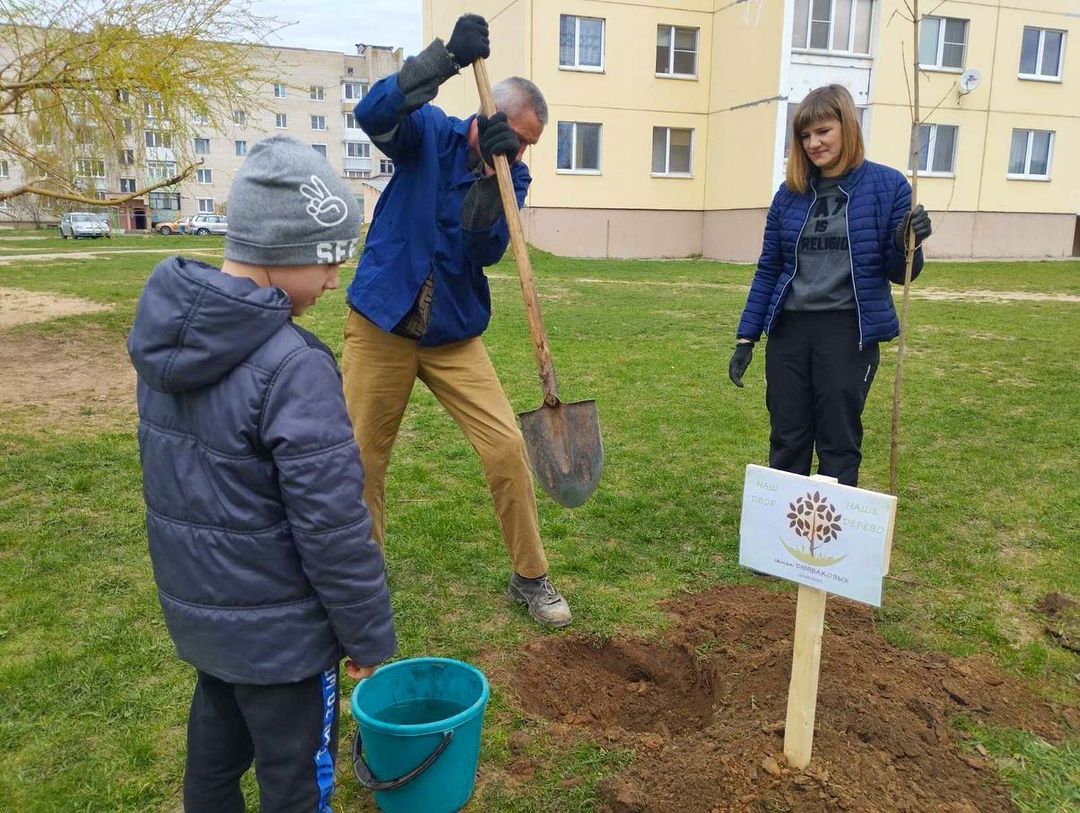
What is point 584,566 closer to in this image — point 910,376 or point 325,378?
point 325,378

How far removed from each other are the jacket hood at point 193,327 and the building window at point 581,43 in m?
22.3

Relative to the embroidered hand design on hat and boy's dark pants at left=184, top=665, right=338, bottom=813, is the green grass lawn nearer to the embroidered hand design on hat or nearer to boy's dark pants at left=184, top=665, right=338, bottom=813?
boy's dark pants at left=184, top=665, right=338, bottom=813

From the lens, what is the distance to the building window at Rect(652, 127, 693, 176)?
23703 mm

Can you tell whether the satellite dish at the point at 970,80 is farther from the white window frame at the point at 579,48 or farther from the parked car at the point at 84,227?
the parked car at the point at 84,227

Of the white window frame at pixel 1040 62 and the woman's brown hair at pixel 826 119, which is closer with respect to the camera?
the woman's brown hair at pixel 826 119

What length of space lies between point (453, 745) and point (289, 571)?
75cm

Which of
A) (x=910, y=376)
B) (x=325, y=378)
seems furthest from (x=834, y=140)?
(x=910, y=376)

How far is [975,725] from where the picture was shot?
2.67 metres

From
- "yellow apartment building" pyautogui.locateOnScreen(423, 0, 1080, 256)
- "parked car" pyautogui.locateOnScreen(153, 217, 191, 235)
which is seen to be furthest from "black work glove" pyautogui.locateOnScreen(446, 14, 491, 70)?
"parked car" pyautogui.locateOnScreen(153, 217, 191, 235)

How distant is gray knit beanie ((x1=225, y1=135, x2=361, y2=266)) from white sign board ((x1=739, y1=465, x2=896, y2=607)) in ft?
4.04

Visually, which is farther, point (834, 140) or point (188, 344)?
point (834, 140)

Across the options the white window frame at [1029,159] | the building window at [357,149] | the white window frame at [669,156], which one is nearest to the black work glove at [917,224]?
the white window frame at [669,156]

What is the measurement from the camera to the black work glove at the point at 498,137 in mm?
3059

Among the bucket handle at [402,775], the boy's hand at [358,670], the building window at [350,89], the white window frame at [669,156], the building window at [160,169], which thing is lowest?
the bucket handle at [402,775]
